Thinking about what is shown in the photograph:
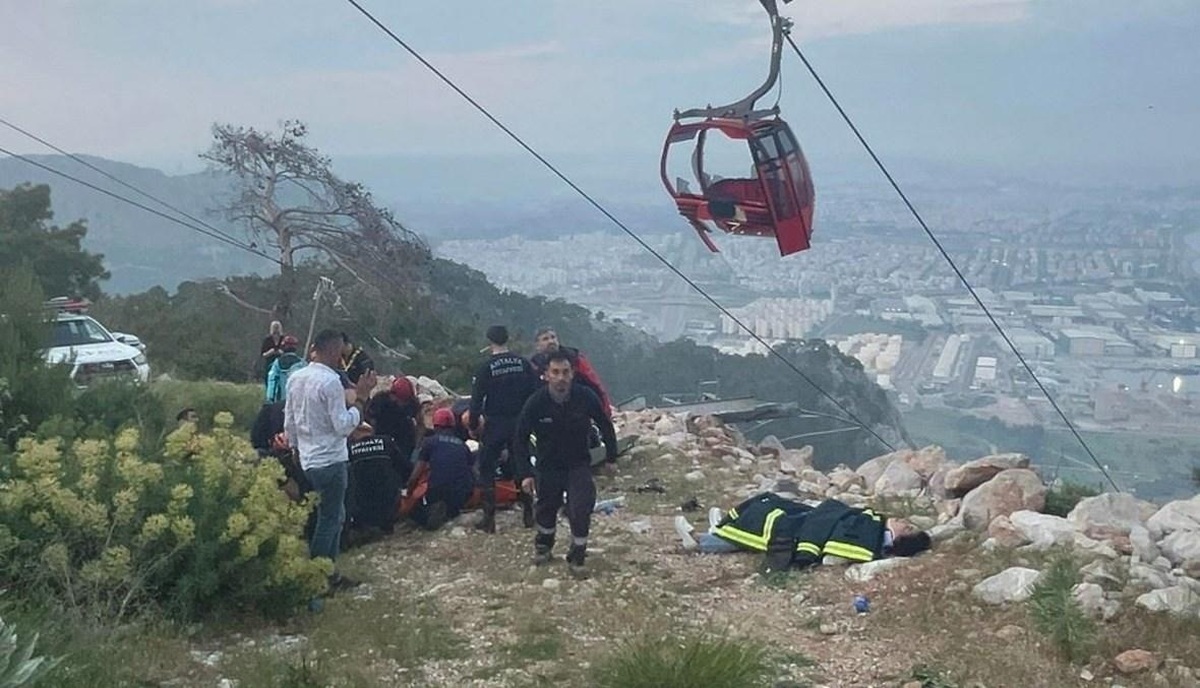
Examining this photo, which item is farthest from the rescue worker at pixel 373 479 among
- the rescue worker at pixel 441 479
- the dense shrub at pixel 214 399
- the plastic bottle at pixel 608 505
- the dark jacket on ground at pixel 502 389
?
the dense shrub at pixel 214 399

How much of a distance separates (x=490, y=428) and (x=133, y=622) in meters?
3.68

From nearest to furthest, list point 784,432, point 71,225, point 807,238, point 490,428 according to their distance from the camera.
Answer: point 807,238 → point 490,428 → point 784,432 → point 71,225

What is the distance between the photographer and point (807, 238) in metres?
8.07

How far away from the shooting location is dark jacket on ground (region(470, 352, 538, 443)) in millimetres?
9938

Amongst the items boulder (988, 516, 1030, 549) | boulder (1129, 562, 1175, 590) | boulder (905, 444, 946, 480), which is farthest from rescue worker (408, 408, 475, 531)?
boulder (1129, 562, 1175, 590)

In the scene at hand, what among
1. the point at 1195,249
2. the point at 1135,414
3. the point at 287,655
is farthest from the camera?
the point at 1195,249

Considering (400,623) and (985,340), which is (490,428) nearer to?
(400,623)

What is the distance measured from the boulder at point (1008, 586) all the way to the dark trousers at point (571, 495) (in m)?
2.59

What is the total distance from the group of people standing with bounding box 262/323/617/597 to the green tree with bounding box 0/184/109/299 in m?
21.1

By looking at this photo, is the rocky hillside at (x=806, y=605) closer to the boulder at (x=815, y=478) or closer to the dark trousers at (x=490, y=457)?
the dark trousers at (x=490, y=457)

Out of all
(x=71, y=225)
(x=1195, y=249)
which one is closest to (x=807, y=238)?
(x=1195, y=249)

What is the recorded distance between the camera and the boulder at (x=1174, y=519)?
8727 millimetres

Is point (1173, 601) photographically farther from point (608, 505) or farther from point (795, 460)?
point (795, 460)

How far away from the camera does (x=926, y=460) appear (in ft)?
42.1
